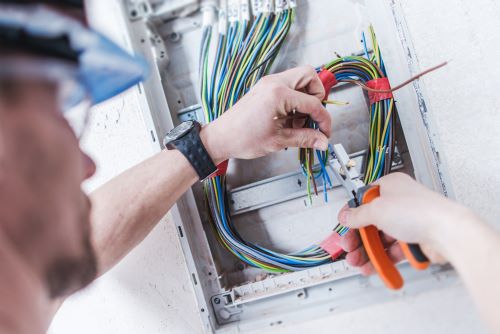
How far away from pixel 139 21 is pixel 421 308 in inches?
40.8

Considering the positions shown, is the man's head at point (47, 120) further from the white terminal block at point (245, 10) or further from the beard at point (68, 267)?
the white terminal block at point (245, 10)

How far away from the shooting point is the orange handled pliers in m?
0.72

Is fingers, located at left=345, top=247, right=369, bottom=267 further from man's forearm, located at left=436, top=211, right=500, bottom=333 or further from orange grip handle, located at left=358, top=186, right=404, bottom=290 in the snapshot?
man's forearm, located at left=436, top=211, right=500, bottom=333

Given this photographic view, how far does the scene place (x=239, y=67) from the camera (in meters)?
1.10

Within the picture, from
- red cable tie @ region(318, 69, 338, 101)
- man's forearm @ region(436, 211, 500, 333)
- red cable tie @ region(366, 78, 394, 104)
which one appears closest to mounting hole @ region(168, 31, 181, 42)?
red cable tie @ region(318, 69, 338, 101)

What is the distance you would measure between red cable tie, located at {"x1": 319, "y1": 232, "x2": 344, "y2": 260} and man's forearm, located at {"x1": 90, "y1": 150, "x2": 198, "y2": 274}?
1.24ft

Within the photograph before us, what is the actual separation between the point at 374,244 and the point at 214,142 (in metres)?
0.45

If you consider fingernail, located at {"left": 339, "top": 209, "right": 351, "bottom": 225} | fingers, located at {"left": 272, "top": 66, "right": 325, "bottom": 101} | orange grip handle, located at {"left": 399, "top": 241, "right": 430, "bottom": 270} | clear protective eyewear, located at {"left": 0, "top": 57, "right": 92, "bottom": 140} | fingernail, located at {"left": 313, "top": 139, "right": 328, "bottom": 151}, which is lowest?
orange grip handle, located at {"left": 399, "top": 241, "right": 430, "bottom": 270}

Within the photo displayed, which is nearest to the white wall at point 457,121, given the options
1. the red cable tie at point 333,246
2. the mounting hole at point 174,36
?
the red cable tie at point 333,246

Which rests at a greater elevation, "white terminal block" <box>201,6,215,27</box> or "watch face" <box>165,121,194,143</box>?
"white terminal block" <box>201,6,215,27</box>

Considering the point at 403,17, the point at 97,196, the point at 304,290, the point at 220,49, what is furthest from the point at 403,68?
the point at 97,196

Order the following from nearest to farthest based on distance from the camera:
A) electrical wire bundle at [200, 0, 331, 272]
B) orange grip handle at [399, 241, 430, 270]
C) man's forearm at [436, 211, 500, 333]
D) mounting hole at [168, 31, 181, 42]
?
man's forearm at [436, 211, 500, 333] → orange grip handle at [399, 241, 430, 270] → electrical wire bundle at [200, 0, 331, 272] → mounting hole at [168, 31, 181, 42]

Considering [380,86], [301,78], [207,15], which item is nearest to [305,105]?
[301,78]

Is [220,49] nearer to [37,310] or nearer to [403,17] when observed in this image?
[403,17]
